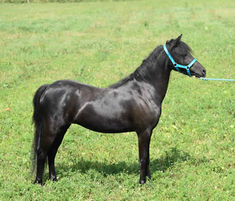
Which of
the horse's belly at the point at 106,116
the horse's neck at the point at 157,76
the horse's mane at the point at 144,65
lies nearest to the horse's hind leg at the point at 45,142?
the horse's belly at the point at 106,116

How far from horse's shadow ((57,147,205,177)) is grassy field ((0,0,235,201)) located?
0.08 feet

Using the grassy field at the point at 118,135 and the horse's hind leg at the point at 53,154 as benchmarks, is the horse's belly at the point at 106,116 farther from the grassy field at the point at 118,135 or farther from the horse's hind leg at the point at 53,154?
the grassy field at the point at 118,135

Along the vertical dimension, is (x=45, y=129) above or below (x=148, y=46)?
above

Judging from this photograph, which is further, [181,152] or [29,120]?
[29,120]

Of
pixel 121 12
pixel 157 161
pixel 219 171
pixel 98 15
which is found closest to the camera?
pixel 219 171

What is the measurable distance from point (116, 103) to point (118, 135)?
9.34 feet

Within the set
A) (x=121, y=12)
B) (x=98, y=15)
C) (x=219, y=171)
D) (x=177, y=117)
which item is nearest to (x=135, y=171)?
(x=219, y=171)

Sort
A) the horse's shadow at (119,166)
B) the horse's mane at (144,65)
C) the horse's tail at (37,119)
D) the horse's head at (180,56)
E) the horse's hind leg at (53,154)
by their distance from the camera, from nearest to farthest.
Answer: the horse's head at (180,56) → the horse's mane at (144,65) → the horse's tail at (37,119) → the horse's hind leg at (53,154) → the horse's shadow at (119,166)

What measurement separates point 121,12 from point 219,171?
3409 centimetres

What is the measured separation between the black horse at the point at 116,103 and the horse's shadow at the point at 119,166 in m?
0.85

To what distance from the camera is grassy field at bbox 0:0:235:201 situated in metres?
6.11

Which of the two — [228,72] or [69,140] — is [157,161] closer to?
[69,140]

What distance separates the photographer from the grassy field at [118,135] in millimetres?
6113

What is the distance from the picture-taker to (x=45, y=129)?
5.98m
